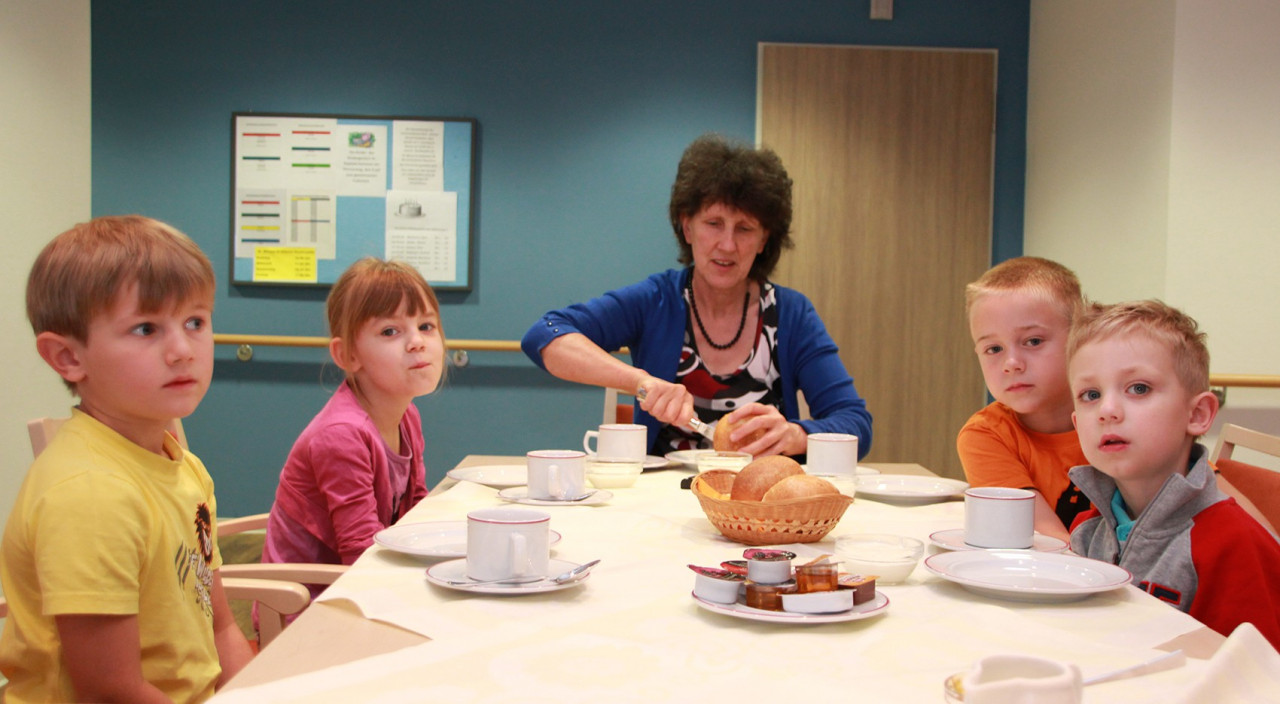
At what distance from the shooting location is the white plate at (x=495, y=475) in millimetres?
1554

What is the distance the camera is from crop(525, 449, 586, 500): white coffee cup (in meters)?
1.37

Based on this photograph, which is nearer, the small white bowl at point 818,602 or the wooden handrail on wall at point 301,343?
the small white bowl at point 818,602

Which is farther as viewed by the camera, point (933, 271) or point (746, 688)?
point (933, 271)

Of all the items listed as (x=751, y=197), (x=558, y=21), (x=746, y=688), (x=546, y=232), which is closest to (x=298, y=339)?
(x=546, y=232)

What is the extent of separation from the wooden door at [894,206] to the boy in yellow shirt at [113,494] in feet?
9.82

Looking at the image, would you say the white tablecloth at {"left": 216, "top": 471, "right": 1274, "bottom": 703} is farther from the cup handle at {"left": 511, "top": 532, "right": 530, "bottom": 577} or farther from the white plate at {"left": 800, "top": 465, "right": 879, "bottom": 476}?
the white plate at {"left": 800, "top": 465, "right": 879, "bottom": 476}

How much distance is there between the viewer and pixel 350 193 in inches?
148

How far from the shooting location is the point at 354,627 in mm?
781

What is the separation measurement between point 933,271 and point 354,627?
338 cm

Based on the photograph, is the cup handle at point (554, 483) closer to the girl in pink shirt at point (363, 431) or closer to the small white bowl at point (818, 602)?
the girl in pink shirt at point (363, 431)

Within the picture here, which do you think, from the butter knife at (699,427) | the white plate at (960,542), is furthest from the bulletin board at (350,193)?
the white plate at (960,542)

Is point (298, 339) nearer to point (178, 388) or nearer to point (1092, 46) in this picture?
point (178, 388)

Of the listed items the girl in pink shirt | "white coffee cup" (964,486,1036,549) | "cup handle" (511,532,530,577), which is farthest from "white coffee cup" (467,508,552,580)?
the girl in pink shirt

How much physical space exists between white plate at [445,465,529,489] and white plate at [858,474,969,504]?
575 mm
